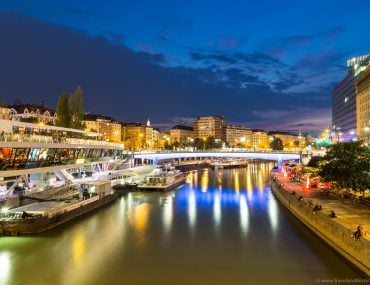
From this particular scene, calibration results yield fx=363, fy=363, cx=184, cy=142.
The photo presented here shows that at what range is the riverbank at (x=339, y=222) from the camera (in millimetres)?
24703

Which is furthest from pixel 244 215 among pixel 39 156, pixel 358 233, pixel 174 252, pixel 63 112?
pixel 63 112

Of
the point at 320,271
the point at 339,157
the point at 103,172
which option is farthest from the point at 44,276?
the point at 103,172

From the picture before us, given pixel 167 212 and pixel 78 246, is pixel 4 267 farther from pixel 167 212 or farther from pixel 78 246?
pixel 167 212

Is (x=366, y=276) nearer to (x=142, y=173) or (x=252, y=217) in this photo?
(x=252, y=217)

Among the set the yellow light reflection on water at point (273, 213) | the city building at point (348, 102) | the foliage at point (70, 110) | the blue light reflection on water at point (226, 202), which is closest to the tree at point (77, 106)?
the foliage at point (70, 110)

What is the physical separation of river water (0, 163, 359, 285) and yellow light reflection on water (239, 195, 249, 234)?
123 mm

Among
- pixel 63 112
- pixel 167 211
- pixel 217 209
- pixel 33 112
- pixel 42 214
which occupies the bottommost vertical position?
pixel 217 209

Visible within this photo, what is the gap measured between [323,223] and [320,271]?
24.1 ft

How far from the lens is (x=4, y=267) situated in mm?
27219

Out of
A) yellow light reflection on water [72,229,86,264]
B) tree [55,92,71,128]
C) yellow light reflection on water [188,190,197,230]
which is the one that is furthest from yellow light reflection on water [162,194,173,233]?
tree [55,92,71,128]

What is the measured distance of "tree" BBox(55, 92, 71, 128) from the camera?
79.3 m

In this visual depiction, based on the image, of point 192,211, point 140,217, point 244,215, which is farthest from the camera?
point 192,211

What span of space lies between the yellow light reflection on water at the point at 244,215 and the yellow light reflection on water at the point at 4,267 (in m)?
21.7

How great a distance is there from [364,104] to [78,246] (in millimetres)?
99924
